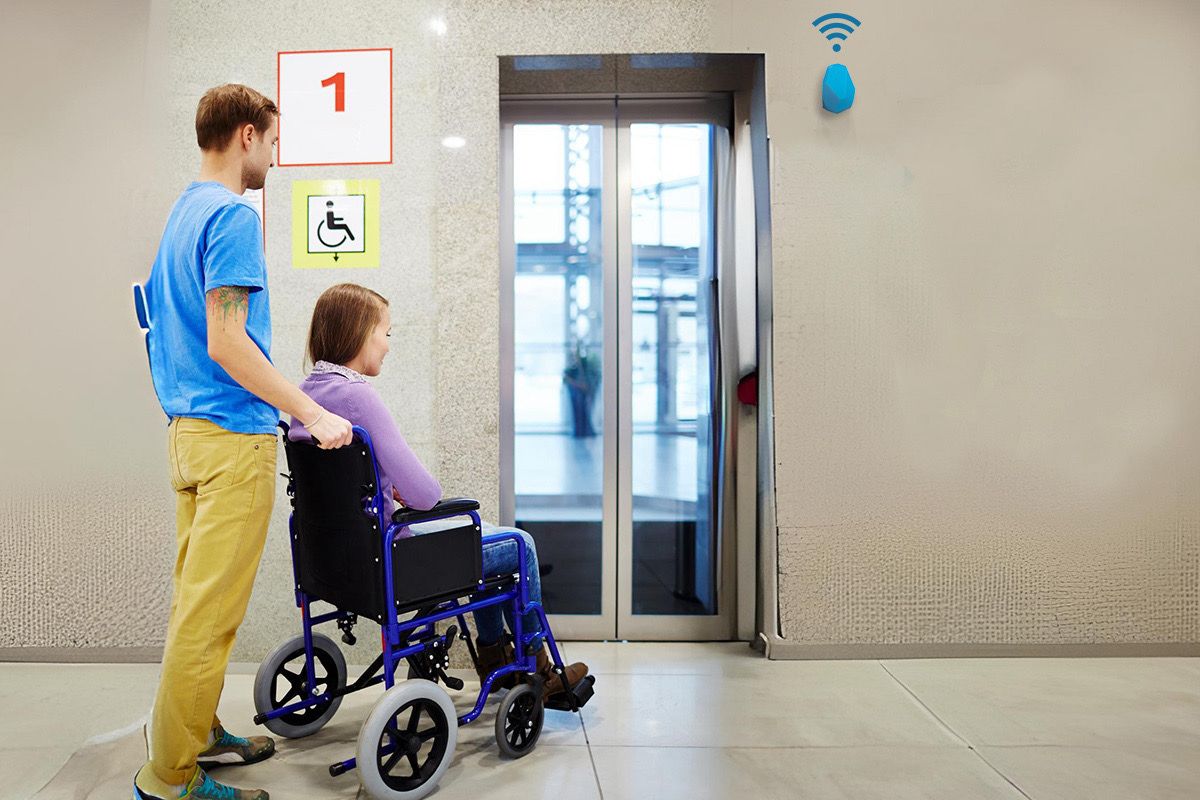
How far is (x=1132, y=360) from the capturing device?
316cm

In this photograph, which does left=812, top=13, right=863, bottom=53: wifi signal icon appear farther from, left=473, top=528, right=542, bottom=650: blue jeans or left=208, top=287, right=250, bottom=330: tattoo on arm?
left=208, top=287, right=250, bottom=330: tattoo on arm

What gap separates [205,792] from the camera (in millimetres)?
1989

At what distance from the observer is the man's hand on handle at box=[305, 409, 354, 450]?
1934 millimetres

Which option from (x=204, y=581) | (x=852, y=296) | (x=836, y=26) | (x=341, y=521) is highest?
(x=836, y=26)

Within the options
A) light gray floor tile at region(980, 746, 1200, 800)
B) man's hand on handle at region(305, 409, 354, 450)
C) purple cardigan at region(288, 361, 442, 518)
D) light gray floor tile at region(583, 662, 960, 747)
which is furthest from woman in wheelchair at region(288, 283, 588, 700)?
light gray floor tile at region(980, 746, 1200, 800)

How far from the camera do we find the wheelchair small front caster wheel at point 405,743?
198cm

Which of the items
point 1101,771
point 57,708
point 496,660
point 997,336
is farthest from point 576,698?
point 997,336

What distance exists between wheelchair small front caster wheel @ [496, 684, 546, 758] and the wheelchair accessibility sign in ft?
4.96

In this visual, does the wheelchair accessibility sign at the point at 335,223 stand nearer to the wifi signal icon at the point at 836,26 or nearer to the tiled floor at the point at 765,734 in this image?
the tiled floor at the point at 765,734

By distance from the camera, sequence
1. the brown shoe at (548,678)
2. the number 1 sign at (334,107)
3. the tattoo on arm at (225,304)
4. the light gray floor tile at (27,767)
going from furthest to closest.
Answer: the number 1 sign at (334,107) < the brown shoe at (548,678) < the light gray floor tile at (27,767) < the tattoo on arm at (225,304)

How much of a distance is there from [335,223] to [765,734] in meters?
2.06

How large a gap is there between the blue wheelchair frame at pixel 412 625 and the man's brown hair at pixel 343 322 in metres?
0.21

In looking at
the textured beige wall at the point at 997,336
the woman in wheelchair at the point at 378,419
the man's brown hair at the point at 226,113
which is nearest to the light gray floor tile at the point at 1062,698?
the textured beige wall at the point at 997,336

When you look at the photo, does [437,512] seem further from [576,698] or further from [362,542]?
[576,698]
